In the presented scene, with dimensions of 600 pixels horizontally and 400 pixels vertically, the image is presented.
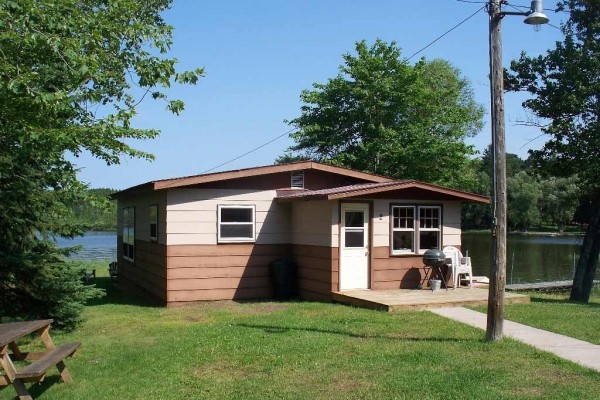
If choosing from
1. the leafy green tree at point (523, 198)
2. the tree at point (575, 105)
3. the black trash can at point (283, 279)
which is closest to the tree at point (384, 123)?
the tree at point (575, 105)

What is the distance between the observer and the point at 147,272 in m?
15.4

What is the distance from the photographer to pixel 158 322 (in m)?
11.0

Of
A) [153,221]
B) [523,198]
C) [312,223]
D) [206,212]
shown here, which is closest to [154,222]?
[153,221]

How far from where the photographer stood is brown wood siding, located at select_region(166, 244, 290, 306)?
523 inches

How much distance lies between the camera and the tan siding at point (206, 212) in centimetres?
1329

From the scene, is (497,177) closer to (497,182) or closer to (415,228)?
(497,182)

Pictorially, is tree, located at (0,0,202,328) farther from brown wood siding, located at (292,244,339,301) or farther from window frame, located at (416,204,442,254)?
window frame, located at (416,204,442,254)

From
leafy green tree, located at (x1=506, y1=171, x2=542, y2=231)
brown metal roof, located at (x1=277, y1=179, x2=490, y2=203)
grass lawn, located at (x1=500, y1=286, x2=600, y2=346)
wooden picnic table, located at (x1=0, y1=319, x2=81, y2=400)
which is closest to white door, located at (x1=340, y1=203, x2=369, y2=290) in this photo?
brown metal roof, located at (x1=277, y1=179, x2=490, y2=203)

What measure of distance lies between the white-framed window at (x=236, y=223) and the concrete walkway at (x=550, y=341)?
5.06 metres

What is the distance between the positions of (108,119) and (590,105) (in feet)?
39.2

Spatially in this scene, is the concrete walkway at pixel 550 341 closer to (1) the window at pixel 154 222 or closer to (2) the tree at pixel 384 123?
(1) the window at pixel 154 222

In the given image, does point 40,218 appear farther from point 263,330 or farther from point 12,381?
point 12,381

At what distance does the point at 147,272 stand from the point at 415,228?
668 centimetres

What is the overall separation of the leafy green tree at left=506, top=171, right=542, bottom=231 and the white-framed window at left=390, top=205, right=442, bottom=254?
4231 centimetres
